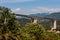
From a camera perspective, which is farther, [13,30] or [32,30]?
[32,30]

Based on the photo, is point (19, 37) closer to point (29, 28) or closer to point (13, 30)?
point (13, 30)

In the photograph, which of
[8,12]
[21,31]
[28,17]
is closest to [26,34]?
[21,31]

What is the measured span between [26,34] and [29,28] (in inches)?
54.0

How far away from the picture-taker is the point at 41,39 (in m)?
27.1

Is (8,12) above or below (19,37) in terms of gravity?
above

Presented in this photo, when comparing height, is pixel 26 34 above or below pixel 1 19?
below

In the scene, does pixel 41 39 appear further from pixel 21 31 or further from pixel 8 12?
pixel 8 12

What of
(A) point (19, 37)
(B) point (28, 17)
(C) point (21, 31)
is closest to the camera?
(A) point (19, 37)

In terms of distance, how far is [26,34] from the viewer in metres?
25.9

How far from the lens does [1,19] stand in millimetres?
24812

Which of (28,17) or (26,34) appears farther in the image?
(28,17)

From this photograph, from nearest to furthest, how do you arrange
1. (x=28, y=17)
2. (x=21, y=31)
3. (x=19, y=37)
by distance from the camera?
(x=19, y=37) → (x=21, y=31) → (x=28, y=17)

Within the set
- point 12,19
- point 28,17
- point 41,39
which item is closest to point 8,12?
point 12,19

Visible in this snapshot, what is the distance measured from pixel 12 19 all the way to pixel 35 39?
3.15m
